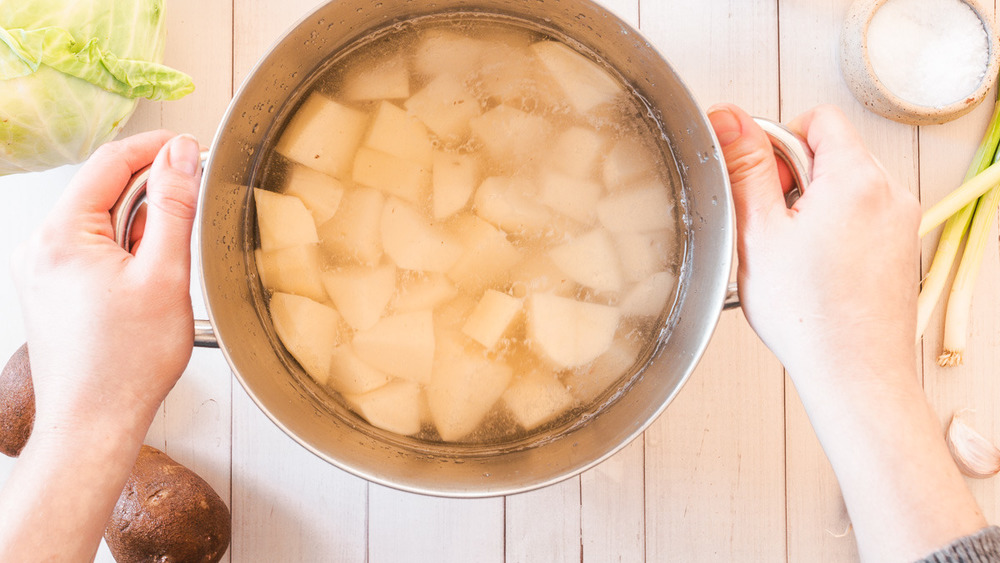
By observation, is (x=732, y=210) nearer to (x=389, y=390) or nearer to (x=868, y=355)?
(x=868, y=355)

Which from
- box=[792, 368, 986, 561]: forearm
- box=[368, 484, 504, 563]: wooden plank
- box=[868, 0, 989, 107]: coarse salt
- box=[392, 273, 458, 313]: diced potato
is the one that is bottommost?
box=[368, 484, 504, 563]: wooden plank

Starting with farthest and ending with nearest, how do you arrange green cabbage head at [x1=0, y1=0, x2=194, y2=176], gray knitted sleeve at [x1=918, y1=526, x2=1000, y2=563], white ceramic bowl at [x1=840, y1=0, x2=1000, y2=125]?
1. white ceramic bowl at [x1=840, y1=0, x2=1000, y2=125]
2. green cabbage head at [x1=0, y1=0, x2=194, y2=176]
3. gray knitted sleeve at [x1=918, y1=526, x2=1000, y2=563]

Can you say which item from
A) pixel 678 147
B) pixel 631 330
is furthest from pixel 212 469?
pixel 678 147

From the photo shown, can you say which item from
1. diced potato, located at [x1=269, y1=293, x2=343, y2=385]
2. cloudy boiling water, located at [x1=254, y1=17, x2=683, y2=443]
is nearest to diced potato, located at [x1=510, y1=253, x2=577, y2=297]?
cloudy boiling water, located at [x1=254, y1=17, x2=683, y2=443]

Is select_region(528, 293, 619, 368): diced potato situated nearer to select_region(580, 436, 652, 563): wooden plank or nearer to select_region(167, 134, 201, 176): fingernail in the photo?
select_region(580, 436, 652, 563): wooden plank

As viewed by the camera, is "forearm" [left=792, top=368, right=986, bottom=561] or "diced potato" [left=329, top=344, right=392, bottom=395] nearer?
"forearm" [left=792, top=368, right=986, bottom=561]

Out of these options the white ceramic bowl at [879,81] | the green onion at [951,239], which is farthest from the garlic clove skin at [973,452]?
the white ceramic bowl at [879,81]

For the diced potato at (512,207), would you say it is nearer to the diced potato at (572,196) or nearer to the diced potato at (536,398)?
the diced potato at (572,196)
